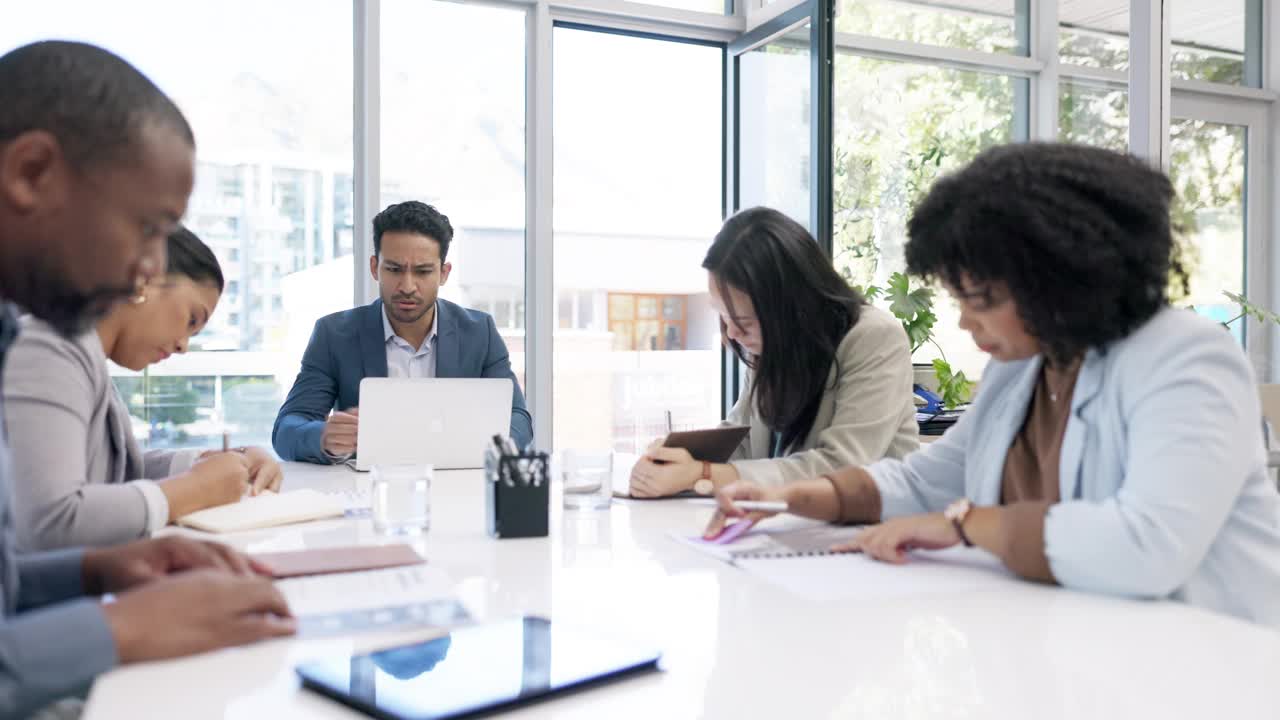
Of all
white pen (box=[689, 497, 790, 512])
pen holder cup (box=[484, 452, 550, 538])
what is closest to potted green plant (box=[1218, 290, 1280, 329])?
white pen (box=[689, 497, 790, 512])

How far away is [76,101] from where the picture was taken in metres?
0.92

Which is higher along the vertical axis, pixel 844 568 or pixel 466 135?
pixel 466 135

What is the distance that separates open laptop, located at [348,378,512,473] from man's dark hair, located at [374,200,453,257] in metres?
1.05

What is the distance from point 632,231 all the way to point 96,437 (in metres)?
3.67

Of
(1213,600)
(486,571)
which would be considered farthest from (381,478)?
(1213,600)

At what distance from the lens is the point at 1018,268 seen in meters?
1.31

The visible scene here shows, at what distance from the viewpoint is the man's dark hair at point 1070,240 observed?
50.2 inches

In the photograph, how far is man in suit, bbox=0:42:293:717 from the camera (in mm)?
882

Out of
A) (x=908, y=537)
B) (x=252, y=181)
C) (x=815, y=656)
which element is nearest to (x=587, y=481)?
(x=908, y=537)

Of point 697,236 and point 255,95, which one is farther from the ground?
point 255,95

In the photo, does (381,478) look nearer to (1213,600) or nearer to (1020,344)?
(1020,344)

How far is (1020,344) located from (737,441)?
0.80 metres

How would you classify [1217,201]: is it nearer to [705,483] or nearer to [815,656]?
[705,483]

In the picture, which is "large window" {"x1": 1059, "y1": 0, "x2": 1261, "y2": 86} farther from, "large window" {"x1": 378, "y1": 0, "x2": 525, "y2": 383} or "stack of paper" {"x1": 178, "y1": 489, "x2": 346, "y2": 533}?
→ "stack of paper" {"x1": 178, "y1": 489, "x2": 346, "y2": 533}
